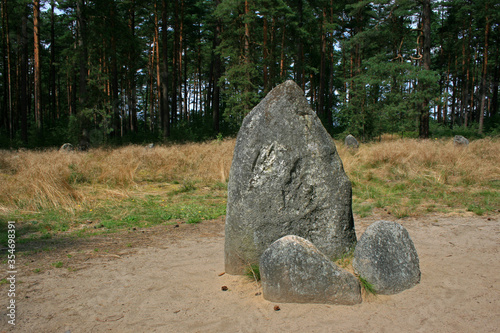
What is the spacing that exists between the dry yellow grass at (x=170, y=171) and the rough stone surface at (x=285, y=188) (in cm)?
464

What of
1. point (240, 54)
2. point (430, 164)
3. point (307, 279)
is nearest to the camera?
point (307, 279)

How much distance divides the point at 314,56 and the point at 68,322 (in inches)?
1318

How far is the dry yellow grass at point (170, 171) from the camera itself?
675 centimetres

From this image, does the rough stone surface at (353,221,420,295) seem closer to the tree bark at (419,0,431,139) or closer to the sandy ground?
the sandy ground

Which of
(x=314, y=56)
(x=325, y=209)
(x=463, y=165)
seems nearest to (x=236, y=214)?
(x=325, y=209)

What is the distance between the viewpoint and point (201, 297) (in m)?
3.12

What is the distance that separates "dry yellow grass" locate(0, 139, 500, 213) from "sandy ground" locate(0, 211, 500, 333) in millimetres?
2662

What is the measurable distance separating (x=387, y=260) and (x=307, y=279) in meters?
0.85

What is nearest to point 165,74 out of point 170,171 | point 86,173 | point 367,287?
point 170,171

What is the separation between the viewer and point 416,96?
53.7 feet

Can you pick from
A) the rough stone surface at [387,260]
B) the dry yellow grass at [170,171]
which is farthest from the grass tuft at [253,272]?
the dry yellow grass at [170,171]

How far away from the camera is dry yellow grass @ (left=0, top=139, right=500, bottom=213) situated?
675 cm

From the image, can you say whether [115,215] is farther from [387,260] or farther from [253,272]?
[387,260]

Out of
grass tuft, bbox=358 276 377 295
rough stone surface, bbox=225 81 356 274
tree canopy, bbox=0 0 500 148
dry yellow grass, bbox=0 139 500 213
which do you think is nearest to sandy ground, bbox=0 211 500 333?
grass tuft, bbox=358 276 377 295
